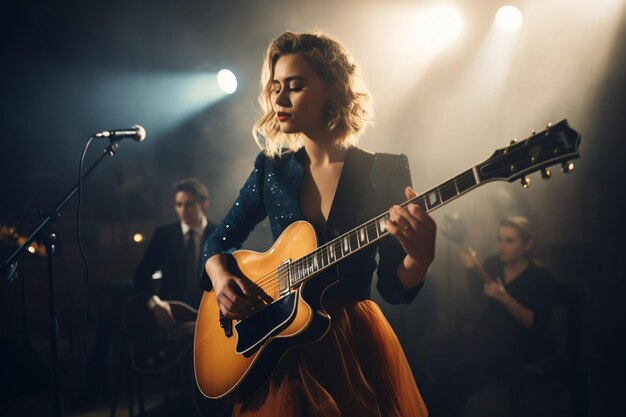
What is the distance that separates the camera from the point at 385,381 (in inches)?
56.4

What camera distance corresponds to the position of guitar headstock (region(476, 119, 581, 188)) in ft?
3.90

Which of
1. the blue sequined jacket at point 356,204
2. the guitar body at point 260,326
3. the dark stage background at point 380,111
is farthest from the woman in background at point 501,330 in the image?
the guitar body at point 260,326

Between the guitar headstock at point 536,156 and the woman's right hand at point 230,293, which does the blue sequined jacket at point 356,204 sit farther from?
the guitar headstock at point 536,156

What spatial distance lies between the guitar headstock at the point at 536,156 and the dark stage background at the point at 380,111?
3.25 meters

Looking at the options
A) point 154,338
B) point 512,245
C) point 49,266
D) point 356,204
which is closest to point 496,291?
point 512,245

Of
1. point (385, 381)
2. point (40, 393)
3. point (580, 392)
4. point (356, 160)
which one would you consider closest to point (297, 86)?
point (356, 160)

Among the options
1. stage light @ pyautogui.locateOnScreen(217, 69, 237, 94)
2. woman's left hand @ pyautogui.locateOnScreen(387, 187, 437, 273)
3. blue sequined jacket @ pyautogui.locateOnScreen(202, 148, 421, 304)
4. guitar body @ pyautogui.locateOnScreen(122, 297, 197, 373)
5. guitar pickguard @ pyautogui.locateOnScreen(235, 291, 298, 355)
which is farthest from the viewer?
stage light @ pyautogui.locateOnScreen(217, 69, 237, 94)

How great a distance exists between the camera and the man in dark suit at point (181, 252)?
13.9 feet

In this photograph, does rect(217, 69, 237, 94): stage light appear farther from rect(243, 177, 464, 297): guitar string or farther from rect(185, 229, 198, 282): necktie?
rect(243, 177, 464, 297): guitar string

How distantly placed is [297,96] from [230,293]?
0.68 metres

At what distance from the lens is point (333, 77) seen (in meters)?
1.75

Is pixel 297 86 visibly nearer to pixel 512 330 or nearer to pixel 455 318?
pixel 512 330

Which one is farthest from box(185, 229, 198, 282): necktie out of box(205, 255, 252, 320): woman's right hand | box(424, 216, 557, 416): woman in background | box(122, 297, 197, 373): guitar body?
box(205, 255, 252, 320): woman's right hand

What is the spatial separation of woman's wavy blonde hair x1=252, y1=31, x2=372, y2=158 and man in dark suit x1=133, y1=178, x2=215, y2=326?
2.69 meters
